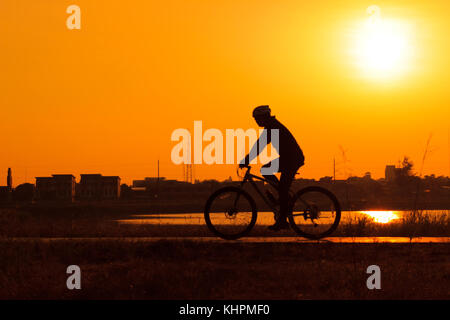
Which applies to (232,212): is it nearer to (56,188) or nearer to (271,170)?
(271,170)

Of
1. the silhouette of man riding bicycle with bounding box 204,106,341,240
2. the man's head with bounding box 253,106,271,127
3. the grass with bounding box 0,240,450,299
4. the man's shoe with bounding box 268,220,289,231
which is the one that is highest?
the man's head with bounding box 253,106,271,127

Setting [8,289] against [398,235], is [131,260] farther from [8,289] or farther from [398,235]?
[398,235]

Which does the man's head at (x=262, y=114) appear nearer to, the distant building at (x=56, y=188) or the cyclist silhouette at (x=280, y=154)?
the cyclist silhouette at (x=280, y=154)

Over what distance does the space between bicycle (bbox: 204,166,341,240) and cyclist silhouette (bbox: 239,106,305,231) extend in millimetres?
139

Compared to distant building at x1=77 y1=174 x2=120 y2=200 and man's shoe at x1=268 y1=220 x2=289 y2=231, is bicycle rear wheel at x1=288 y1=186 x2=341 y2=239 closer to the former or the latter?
man's shoe at x1=268 y1=220 x2=289 y2=231

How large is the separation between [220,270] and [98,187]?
429ft

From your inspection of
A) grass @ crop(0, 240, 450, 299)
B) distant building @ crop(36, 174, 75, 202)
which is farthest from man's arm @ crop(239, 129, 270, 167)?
distant building @ crop(36, 174, 75, 202)

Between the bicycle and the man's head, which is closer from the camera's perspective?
the man's head

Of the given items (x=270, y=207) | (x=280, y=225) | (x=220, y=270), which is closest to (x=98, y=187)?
(x=270, y=207)

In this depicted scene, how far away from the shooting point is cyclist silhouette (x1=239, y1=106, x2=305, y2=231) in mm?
11125

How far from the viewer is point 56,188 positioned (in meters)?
130

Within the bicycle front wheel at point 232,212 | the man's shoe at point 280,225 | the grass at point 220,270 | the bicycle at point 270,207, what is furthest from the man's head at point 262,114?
the grass at point 220,270

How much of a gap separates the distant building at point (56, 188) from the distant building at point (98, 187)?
5.36 meters

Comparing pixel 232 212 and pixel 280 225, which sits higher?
pixel 232 212
